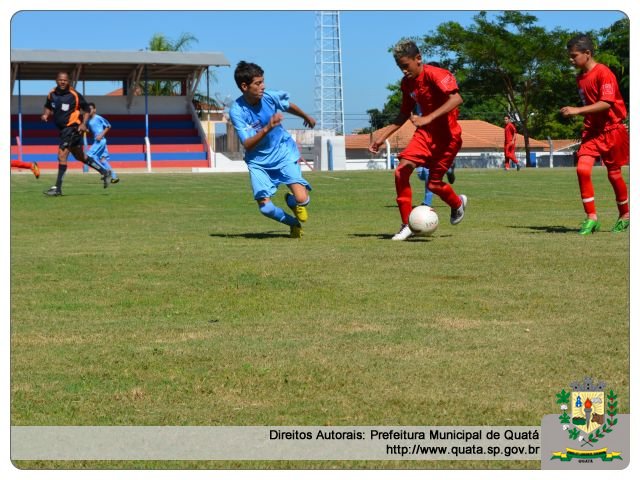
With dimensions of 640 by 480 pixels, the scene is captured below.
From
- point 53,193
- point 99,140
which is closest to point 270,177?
point 53,193

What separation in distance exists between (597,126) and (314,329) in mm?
6715

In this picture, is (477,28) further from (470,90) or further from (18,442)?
(18,442)

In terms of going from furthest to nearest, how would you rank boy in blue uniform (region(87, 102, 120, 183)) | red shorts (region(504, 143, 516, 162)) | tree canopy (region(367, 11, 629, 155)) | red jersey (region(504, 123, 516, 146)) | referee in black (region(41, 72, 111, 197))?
1. tree canopy (region(367, 11, 629, 155))
2. red shorts (region(504, 143, 516, 162))
3. red jersey (region(504, 123, 516, 146))
4. boy in blue uniform (region(87, 102, 120, 183))
5. referee in black (region(41, 72, 111, 197))

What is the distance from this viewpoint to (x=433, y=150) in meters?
11.5

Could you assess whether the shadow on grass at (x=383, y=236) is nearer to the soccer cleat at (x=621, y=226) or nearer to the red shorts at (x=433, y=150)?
the red shorts at (x=433, y=150)

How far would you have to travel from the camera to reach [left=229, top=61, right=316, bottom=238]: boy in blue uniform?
454 inches

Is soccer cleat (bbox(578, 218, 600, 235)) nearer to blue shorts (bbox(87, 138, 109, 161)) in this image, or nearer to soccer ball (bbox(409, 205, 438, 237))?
soccer ball (bbox(409, 205, 438, 237))

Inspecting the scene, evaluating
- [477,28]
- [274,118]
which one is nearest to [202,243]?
[274,118]

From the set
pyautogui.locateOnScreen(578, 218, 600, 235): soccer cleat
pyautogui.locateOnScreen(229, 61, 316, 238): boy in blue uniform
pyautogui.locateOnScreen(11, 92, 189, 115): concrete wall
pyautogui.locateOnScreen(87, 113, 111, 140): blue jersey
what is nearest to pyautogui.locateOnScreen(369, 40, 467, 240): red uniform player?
pyautogui.locateOnScreen(229, 61, 316, 238): boy in blue uniform

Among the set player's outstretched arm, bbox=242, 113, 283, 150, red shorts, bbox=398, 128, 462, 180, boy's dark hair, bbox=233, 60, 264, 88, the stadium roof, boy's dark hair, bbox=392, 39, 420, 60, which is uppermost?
the stadium roof

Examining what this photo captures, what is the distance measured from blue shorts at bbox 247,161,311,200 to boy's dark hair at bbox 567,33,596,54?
3200mm

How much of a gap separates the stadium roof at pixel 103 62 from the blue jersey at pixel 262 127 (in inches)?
1594

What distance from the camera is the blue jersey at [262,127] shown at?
1170 centimetres

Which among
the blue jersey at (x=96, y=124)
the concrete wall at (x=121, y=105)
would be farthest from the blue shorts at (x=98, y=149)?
the concrete wall at (x=121, y=105)
